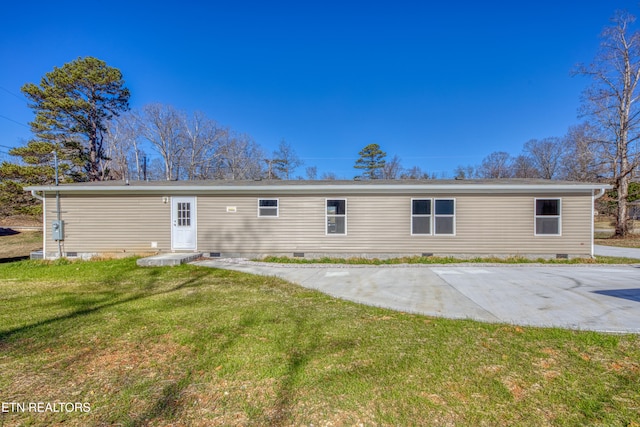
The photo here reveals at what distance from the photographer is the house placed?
9117 mm

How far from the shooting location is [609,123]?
1558 centimetres

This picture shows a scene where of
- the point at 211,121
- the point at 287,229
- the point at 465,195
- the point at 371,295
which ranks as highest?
the point at 211,121

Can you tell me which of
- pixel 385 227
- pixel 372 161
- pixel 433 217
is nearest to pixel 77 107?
pixel 385 227

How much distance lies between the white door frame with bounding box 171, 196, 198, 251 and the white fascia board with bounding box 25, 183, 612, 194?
0.34 meters

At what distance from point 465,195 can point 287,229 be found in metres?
5.93

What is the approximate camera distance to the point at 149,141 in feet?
83.5

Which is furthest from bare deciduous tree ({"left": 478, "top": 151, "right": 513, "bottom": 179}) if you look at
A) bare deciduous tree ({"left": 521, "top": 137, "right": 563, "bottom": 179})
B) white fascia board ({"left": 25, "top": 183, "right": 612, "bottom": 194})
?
white fascia board ({"left": 25, "top": 183, "right": 612, "bottom": 194})

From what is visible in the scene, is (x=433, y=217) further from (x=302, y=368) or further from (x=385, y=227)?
(x=302, y=368)

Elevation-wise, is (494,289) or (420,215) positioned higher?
(420,215)

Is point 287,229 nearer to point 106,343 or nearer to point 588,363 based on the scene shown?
point 106,343

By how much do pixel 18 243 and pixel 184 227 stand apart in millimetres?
14098

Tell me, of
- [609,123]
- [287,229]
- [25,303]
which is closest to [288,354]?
[25,303]

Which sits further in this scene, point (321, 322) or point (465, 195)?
point (465, 195)

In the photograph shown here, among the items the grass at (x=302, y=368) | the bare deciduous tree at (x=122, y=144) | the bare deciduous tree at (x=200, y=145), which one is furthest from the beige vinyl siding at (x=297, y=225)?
the bare deciduous tree at (x=122, y=144)
